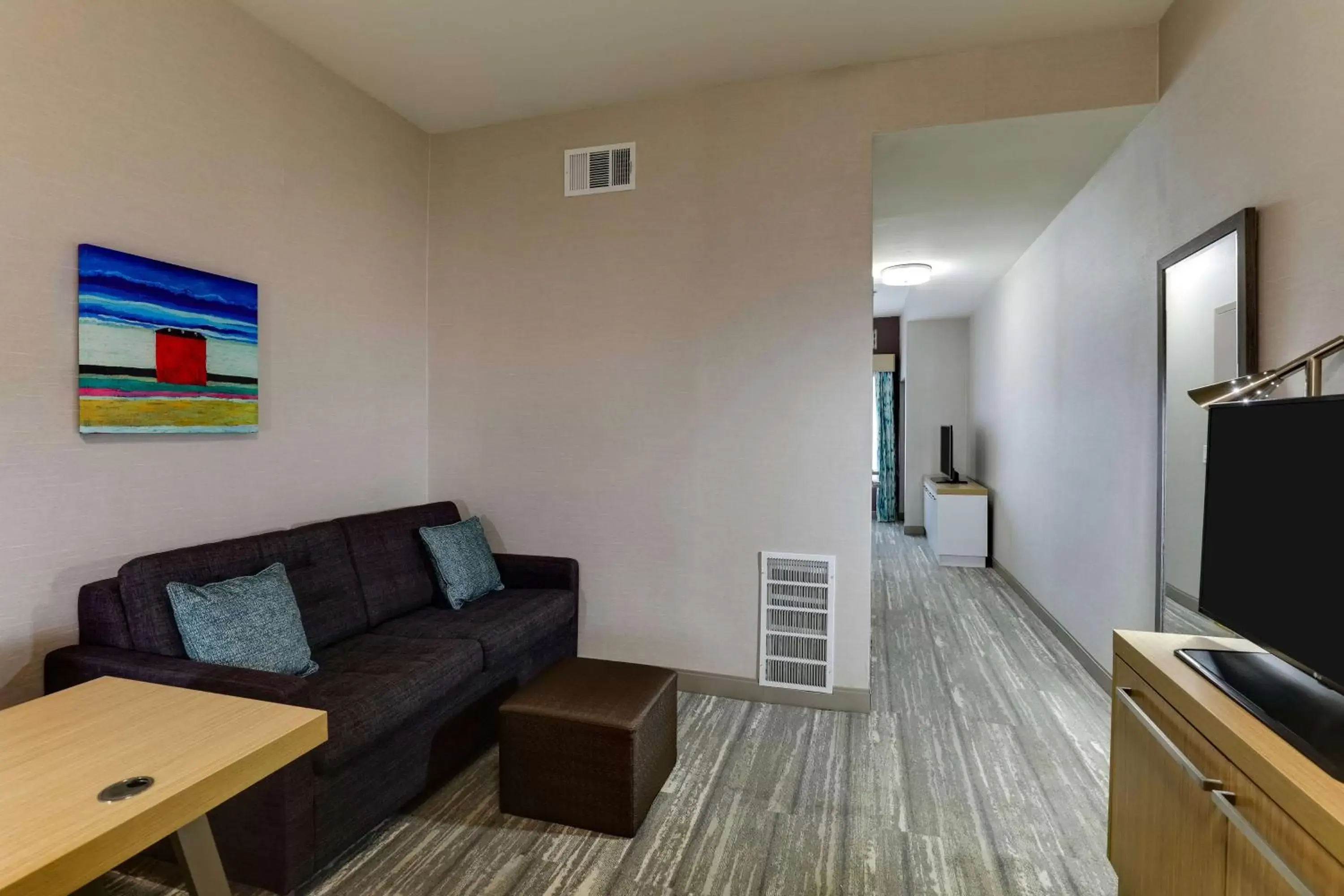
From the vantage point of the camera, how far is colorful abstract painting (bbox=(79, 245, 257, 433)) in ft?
6.86

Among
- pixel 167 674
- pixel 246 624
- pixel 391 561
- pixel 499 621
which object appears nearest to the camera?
pixel 167 674

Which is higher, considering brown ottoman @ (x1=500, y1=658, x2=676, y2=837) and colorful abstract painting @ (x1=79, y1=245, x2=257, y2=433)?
colorful abstract painting @ (x1=79, y1=245, x2=257, y2=433)

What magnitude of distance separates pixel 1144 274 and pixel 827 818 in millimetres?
2593

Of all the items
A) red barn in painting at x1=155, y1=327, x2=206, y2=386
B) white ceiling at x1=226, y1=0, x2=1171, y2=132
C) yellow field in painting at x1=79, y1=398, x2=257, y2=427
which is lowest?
yellow field in painting at x1=79, y1=398, x2=257, y2=427

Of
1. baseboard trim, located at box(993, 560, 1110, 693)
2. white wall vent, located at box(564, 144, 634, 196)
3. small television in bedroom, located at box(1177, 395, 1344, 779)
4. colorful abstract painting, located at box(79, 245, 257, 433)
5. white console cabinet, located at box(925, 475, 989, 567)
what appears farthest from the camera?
white console cabinet, located at box(925, 475, 989, 567)

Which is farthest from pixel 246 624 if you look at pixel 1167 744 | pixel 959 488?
pixel 959 488

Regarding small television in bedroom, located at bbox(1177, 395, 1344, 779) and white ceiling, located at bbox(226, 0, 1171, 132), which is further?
white ceiling, located at bbox(226, 0, 1171, 132)

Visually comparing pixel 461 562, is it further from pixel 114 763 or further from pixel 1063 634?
pixel 1063 634

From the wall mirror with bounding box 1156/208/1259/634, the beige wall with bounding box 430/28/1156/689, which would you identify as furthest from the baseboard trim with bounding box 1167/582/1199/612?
the beige wall with bounding box 430/28/1156/689

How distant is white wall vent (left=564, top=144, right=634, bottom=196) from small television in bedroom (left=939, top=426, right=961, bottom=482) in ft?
15.9

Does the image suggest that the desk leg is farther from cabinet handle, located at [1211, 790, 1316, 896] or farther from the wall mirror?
the wall mirror

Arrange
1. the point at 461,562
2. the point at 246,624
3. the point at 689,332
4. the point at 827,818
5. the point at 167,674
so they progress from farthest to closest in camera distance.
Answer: the point at 689,332 → the point at 461,562 → the point at 827,818 → the point at 246,624 → the point at 167,674

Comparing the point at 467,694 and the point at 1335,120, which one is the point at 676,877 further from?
the point at 1335,120

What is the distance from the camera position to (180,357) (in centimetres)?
234
